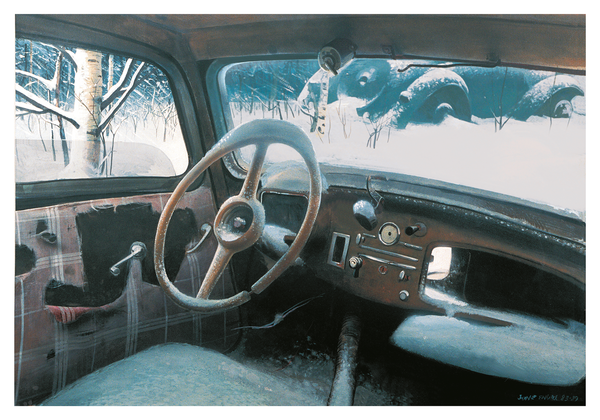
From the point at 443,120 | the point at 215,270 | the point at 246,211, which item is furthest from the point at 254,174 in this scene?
the point at 443,120

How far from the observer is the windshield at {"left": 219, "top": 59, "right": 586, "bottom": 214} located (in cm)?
134

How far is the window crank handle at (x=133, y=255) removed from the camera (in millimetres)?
1449

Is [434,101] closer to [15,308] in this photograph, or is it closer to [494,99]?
[494,99]

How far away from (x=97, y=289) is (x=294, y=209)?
0.80 metres

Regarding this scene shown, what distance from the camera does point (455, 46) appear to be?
51.1 inches

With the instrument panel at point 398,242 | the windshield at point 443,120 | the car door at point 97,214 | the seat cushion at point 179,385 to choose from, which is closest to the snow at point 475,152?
the windshield at point 443,120

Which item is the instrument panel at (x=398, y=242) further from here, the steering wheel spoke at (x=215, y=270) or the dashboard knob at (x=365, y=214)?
the steering wheel spoke at (x=215, y=270)

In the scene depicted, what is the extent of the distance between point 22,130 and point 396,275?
1.48m

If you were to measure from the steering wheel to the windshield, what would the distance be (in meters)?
0.05

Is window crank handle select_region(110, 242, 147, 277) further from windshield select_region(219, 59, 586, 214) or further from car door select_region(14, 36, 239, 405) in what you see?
windshield select_region(219, 59, 586, 214)

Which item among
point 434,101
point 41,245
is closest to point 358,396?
point 434,101

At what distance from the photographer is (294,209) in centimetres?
142

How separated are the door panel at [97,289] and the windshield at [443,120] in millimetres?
468
